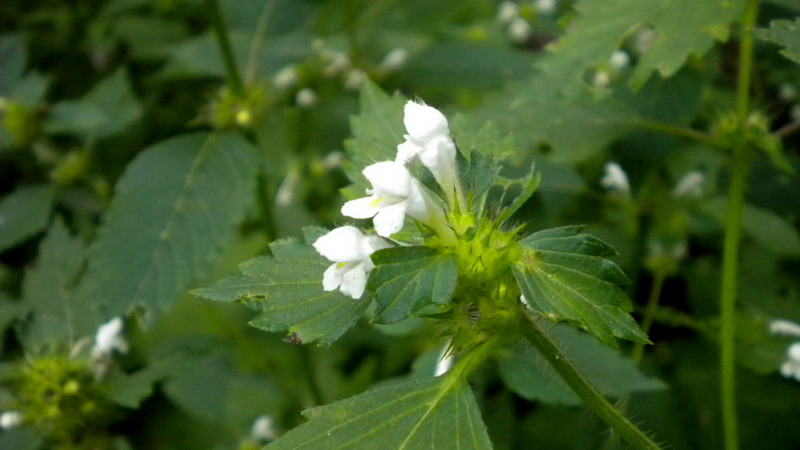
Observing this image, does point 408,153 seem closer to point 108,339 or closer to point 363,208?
point 363,208

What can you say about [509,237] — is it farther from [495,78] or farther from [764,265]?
[495,78]

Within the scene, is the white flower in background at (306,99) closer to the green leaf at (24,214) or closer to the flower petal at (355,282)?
the green leaf at (24,214)

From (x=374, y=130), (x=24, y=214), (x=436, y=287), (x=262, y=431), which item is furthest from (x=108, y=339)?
(x=436, y=287)

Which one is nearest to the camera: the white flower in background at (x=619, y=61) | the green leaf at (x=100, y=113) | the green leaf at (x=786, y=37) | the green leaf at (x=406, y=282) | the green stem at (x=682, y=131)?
the green leaf at (x=406, y=282)

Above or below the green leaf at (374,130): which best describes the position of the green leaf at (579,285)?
above

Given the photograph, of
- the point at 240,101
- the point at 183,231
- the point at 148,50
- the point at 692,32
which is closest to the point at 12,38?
the point at 148,50

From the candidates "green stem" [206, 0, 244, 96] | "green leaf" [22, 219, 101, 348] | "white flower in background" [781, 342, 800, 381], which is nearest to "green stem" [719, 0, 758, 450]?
"white flower in background" [781, 342, 800, 381]

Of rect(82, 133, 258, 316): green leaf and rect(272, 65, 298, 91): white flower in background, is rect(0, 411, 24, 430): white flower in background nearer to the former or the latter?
rect(82, 133, 258, 316): green leaf

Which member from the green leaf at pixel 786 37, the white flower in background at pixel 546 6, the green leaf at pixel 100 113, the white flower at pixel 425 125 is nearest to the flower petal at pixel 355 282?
the white flower at pixel 425 125
